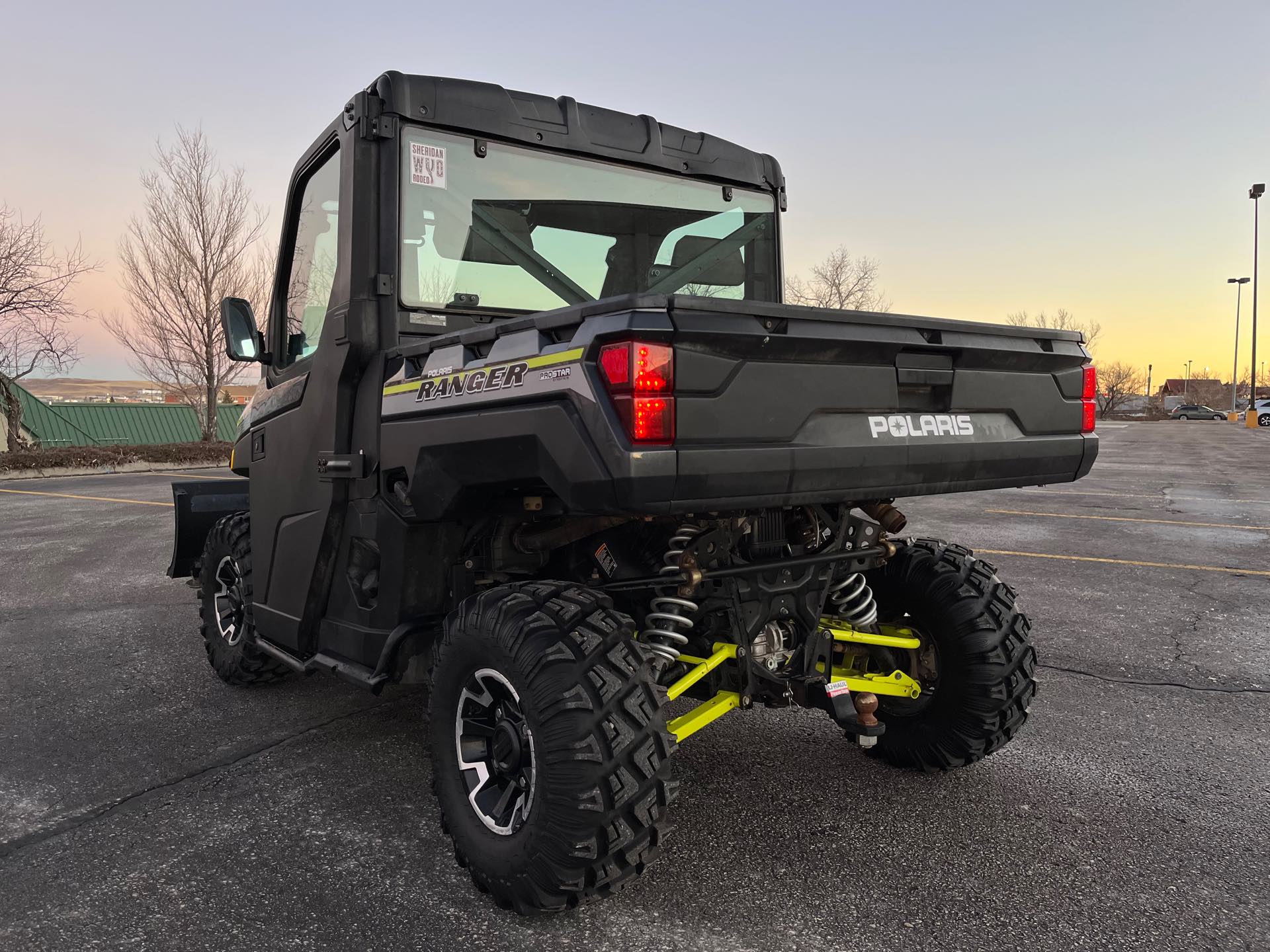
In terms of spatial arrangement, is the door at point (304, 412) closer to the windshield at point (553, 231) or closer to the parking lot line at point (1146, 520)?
the windshield at point (553, 231)

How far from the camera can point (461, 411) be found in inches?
107

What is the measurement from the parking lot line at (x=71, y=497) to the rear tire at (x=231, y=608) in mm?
9575

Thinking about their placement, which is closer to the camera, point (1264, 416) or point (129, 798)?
point (129, 798)

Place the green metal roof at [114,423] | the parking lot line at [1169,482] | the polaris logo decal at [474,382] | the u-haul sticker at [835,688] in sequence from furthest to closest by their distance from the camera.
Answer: the green metal roof at [114,423] → the parking lot line at [1169,482] → the u-haul sticker at [835,688] → the polaris logo decal at [474,382]

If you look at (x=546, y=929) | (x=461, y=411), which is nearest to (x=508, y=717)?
(x=546, y=929)

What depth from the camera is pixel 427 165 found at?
321 centimetres

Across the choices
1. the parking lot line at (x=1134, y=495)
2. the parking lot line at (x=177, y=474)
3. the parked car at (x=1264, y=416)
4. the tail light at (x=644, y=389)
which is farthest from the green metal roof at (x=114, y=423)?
the parked car at (x=1264, y=416)

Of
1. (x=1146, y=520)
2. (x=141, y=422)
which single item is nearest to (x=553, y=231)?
(x=1146, y=520)

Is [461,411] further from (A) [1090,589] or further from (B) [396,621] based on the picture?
(A) [1090,589]

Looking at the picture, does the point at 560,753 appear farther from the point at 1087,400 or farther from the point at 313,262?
the point at 313,262

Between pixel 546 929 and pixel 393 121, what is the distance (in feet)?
8.83

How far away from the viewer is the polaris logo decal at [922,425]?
8.57 ft

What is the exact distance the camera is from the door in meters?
3.36

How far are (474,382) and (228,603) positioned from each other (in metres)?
2.92
